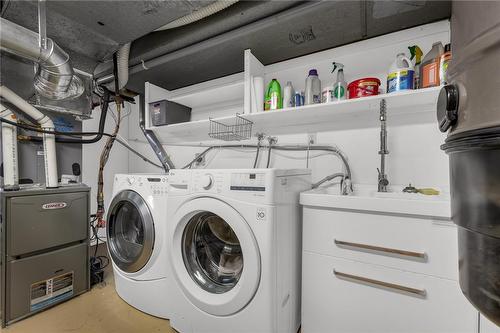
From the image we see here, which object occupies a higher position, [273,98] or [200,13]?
[200,13]

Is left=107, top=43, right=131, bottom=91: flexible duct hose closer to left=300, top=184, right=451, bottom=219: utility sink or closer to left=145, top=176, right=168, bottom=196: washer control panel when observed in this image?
left=145, top=176, right=168, bottom=196: washer control panel

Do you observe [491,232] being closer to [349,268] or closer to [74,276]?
[349,268]

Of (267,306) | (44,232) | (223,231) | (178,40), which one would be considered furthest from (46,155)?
(267,306)

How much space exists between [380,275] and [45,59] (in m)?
2.25

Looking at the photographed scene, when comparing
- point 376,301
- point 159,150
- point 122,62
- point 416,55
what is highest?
point 122,62

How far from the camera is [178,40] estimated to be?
5.24 feet

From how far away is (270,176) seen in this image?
998 millimetres

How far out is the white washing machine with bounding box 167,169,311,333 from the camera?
0.99 meters

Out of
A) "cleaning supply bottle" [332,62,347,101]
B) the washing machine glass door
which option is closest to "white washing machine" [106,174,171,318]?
the washing machine glass door

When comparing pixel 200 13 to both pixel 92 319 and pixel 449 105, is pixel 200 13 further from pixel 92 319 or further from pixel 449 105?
pixel 92 319

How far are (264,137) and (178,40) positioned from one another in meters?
0.96

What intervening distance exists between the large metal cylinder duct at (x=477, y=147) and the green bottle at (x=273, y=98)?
1.04 metres

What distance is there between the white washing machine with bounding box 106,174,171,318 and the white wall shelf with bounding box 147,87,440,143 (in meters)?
0.66

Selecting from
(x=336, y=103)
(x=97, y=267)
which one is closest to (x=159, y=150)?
(x=97, y=267)
